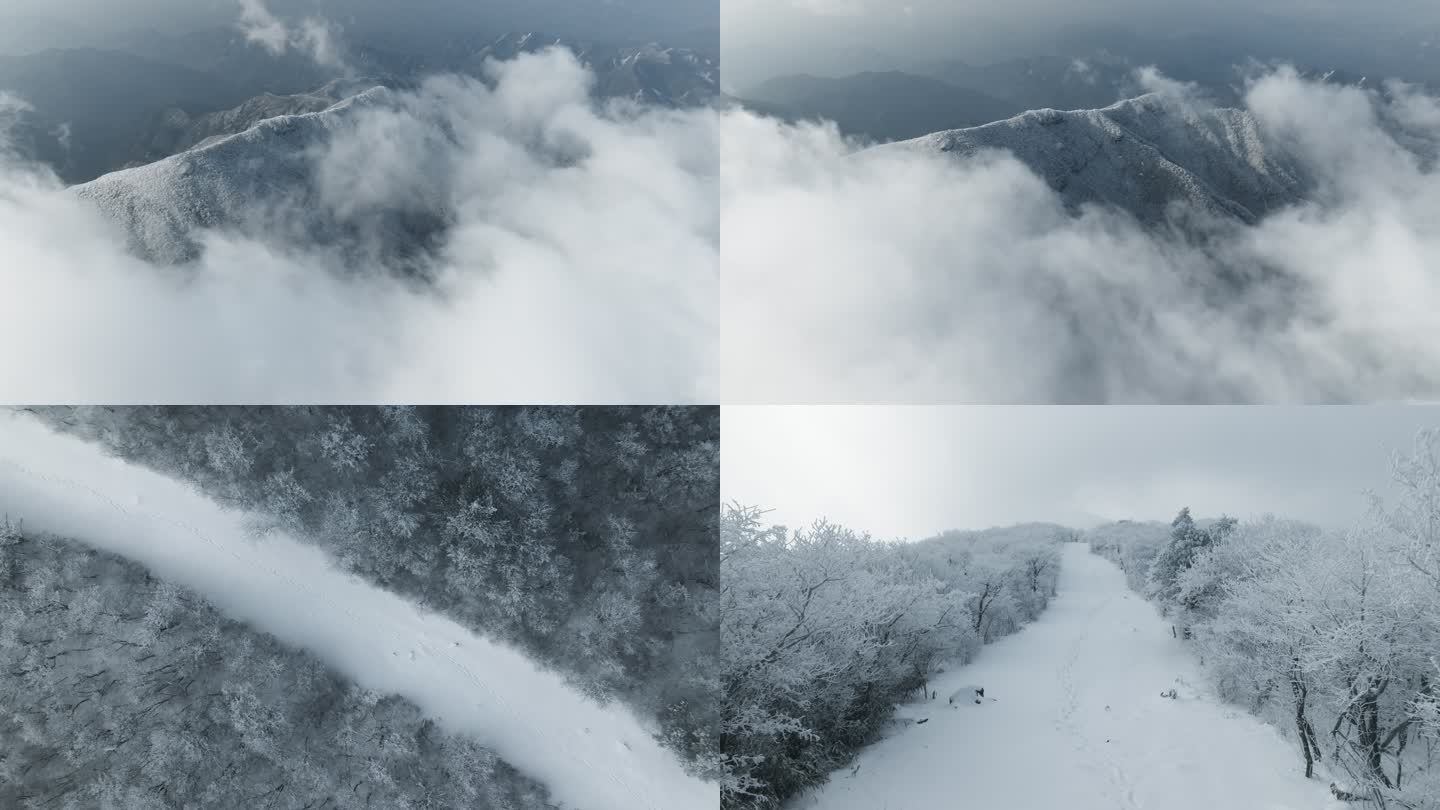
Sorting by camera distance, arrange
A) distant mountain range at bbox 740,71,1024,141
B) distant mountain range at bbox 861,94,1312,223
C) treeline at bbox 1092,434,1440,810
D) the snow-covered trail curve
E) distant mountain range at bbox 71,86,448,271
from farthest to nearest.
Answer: distant mountain range at bbox 71,86,448,271
distant mountain range at bbox 861,94,1312,223
distant mountain range at bbox 740,71,1024,141
the snow-covered trail curve
treeline at bbox 1092,434,1440,810

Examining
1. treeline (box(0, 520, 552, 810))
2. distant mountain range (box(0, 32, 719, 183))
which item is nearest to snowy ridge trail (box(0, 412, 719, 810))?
treeline (box(0, 520, 552, 810))

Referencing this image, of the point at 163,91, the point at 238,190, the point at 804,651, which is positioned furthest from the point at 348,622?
the point at 163,91

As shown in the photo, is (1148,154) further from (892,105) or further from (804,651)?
(804,651)

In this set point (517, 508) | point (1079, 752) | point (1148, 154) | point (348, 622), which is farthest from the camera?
point (1148, 154)

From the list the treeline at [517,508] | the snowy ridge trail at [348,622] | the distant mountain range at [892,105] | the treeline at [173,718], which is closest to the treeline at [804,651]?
the treeline at [517,508]

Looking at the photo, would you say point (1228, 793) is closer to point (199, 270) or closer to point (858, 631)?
point (858, 631)

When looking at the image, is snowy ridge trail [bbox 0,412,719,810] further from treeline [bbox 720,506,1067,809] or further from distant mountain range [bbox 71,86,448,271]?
distant mountain range [bbox 71,86,448,271]
